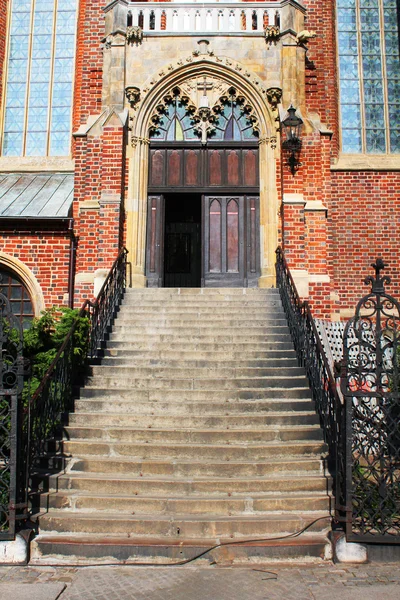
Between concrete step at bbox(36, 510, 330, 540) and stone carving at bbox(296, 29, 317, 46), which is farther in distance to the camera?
stone carving at bbox(296, 29, 317, 46)

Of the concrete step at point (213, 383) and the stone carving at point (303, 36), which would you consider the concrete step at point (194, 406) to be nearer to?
the concrete step at point (213, 383)

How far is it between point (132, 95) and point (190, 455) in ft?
28.6

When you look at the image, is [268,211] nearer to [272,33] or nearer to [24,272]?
[272,33]

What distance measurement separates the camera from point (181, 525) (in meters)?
5.31

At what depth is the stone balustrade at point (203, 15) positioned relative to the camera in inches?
494

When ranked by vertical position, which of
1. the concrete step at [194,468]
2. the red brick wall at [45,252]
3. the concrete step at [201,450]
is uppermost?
the red brick wall at [45,252]

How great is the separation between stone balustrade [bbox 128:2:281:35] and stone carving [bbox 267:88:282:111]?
156 cm

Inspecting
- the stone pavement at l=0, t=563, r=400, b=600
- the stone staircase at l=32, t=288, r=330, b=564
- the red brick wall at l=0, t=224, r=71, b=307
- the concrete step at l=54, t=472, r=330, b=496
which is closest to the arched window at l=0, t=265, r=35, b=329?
the red brick wall at l=0, t=224, r=71, b=307

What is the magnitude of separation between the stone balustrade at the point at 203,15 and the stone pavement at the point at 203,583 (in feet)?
37.3

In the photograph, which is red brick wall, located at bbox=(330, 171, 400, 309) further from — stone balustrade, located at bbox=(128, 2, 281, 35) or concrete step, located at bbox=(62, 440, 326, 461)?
concrete step, located at bbox=(62, 440, 326, 461)

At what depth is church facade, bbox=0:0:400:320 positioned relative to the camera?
1187cm

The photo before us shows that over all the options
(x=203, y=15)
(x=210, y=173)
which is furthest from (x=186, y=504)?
(x=203, y=15)

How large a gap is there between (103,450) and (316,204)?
7452 millimetres

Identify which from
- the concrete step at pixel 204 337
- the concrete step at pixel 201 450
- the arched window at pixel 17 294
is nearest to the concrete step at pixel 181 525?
the concrete step at pixel 201 450
